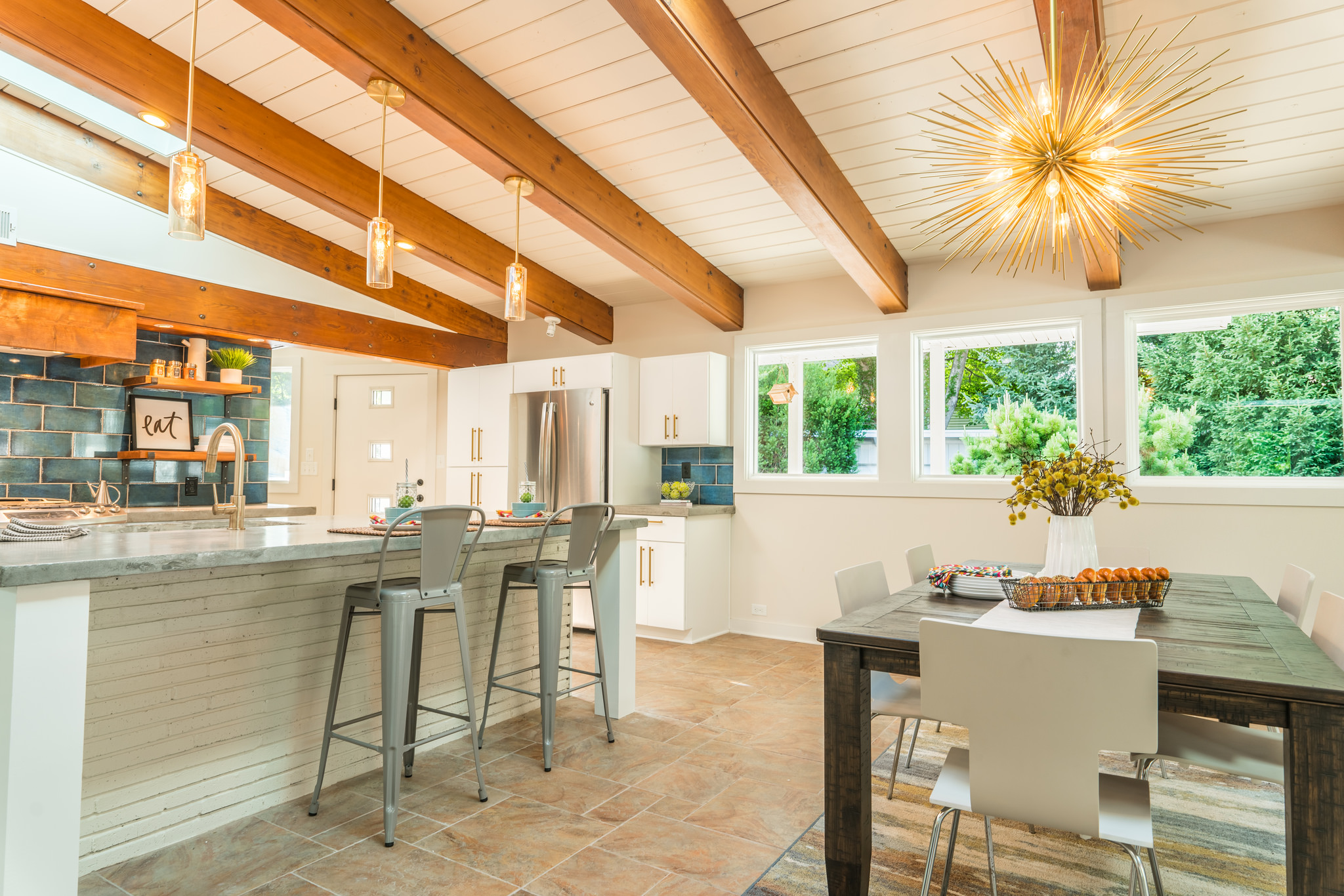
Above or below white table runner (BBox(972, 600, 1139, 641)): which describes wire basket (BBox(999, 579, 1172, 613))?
above

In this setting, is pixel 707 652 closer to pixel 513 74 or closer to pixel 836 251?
pixel 836 251

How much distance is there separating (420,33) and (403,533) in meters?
2.01

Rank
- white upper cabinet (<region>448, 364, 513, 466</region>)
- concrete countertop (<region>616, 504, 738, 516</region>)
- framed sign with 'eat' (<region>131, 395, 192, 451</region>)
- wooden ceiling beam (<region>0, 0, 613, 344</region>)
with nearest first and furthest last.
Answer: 1. wooden ceiling beam (<region>0, 0, 613, 344</region>)
2. framed sign with 'eat' (<region>131, 395, 192, 451</region>)
3. concrete countertop (<region>616, 504, 738, 516</region>)
4. white upper cabinet (<region>448, 364, 513, 466</region>)

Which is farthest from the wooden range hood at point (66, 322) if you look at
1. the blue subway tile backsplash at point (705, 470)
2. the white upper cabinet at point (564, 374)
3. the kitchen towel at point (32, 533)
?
the blue subway tile backsplash at point (705, 470)

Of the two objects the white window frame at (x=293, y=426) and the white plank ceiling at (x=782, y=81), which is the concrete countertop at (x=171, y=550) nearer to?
the white plank ceiling at (x=782, y=81)

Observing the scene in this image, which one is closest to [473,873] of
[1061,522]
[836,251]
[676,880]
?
[676,880]

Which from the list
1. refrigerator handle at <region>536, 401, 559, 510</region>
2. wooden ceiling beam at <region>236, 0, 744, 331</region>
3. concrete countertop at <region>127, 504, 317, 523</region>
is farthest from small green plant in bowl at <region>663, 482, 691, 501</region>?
concrete countertop at <region>127, 504, 317, 523</region>

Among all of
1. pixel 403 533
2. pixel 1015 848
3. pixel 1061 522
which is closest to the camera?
pixel 1015 848

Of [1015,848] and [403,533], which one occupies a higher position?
[403,533]

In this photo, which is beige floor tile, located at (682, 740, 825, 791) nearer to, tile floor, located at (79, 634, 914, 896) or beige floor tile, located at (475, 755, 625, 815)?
tile floor, located at (79, 634, 914, 896)

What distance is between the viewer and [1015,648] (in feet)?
5.07

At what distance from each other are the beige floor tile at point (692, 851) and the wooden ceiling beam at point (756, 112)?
8.25ft

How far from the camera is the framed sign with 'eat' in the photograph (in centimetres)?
497

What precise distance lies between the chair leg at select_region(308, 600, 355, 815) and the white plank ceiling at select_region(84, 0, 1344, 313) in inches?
90.4
